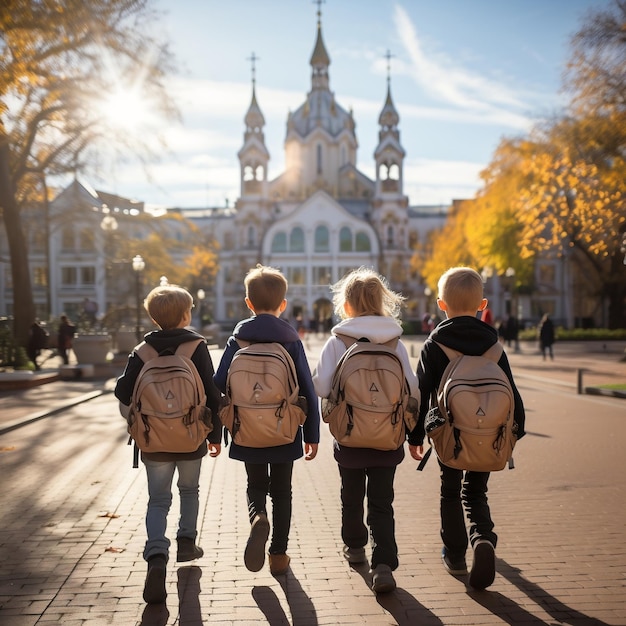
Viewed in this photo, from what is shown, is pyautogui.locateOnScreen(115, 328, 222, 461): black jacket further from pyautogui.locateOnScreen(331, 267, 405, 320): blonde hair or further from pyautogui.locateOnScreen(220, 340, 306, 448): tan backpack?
pyautogui.locateOnScreen(331, 267, 405, 320): blonde hair

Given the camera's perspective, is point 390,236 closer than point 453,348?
No

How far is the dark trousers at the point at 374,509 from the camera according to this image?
485cm

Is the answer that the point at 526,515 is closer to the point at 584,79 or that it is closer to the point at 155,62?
the point at 155,62

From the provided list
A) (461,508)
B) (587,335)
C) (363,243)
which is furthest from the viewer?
(363,243)

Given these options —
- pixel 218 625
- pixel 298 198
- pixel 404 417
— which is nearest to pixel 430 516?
pixel 404 417

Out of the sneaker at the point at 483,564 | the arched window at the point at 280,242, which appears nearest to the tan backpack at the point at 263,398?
the sneaker at the point at 483,564

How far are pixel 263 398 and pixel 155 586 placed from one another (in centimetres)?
116

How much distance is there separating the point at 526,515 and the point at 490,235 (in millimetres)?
40201

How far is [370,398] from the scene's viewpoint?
15.6ft

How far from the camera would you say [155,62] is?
22172 millimetres

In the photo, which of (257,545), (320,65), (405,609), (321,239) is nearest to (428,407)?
(405,609)

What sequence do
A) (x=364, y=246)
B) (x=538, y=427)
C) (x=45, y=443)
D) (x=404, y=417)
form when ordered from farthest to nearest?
(x=364, y=246)
(x=538, y=427)
(x=45, y=443)
(x=404, y=417)

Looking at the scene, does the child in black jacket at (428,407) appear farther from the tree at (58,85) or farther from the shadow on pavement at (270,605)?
the tree at (58,85)

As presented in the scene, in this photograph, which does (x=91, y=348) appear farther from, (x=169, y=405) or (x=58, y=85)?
(x=169, y=405)
